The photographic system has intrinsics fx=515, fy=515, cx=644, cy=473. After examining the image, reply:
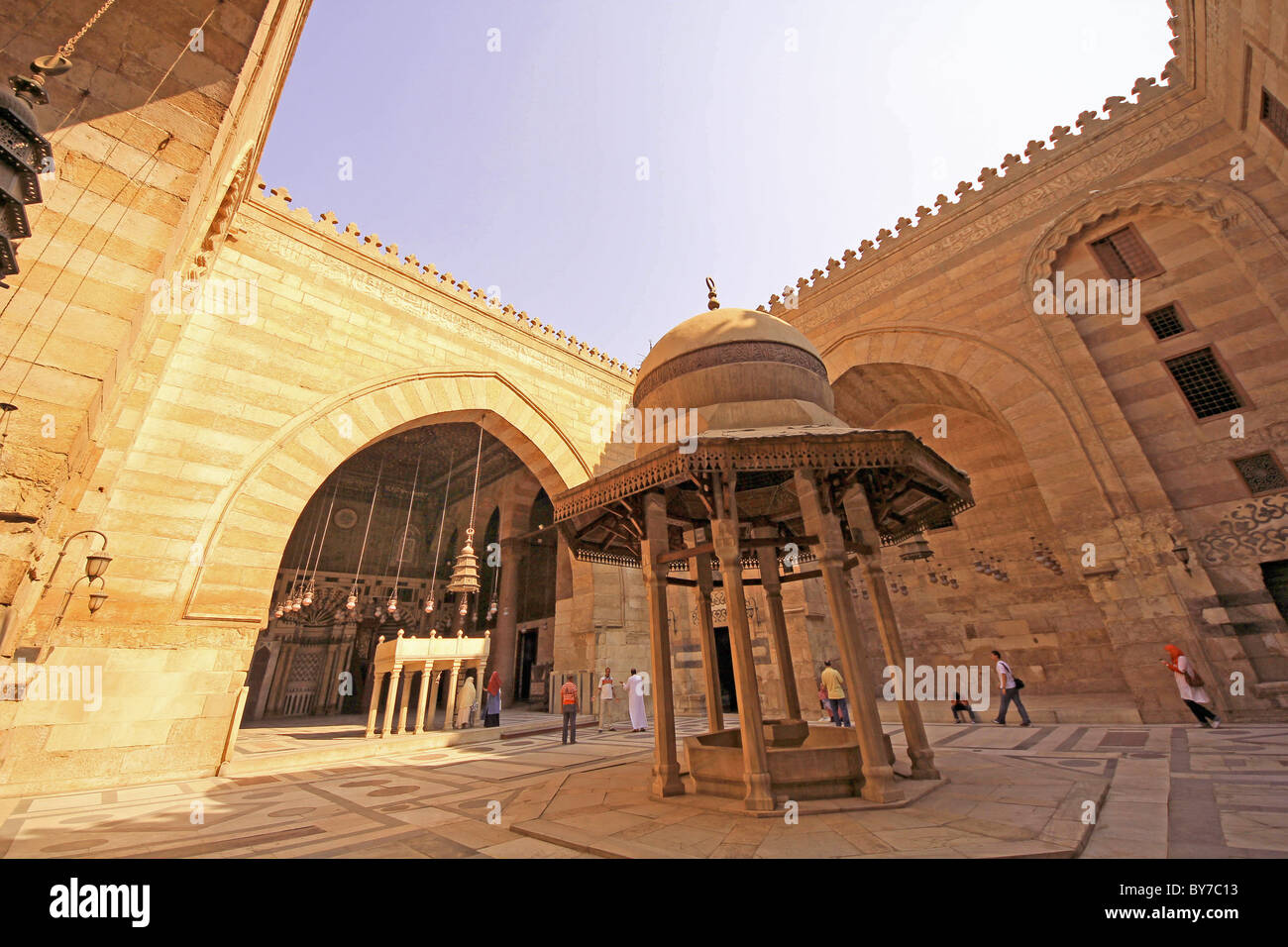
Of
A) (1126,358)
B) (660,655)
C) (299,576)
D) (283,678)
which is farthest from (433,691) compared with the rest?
(1126,358)

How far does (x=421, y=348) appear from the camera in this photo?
1043 cm

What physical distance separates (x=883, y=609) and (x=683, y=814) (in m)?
2.39

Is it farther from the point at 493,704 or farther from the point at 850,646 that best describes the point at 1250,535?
the point at 493,704

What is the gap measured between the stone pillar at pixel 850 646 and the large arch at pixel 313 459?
24.0 ft

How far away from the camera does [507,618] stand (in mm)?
14188

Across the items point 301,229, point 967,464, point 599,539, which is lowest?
point 599,539

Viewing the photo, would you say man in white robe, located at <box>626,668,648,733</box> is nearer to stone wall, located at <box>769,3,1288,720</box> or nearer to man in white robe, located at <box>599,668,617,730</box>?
man in white robe, located at <box>599,668,617,730</box>

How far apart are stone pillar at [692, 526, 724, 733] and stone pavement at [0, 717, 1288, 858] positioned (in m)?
0.91

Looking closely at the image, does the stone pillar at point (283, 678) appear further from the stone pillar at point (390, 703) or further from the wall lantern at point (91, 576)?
the wall lantern at point (91, 576)

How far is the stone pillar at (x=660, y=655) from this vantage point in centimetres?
400

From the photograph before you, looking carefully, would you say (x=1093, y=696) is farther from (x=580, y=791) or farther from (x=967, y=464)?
(x=580, y=791)
